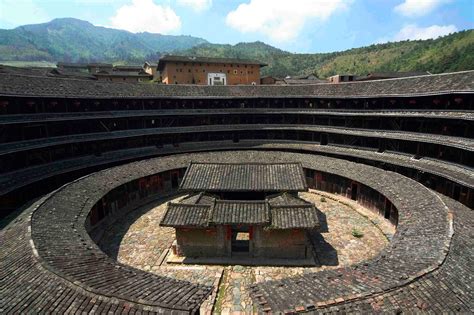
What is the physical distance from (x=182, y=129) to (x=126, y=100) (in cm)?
923

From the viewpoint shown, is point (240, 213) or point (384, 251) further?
point (240, 213)

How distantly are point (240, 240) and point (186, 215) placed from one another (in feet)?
Result: 19.8

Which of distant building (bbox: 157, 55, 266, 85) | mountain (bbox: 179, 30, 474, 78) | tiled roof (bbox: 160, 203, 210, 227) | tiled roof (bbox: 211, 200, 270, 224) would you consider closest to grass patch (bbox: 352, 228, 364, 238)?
tiled roof (bbox: 211, 200, 270, 224)

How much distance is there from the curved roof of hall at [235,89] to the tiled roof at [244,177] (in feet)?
59.7

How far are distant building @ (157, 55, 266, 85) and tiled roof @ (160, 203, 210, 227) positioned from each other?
63.0m

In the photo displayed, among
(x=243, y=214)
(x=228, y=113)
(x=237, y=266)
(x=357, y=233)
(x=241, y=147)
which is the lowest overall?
(x=237, y=266)

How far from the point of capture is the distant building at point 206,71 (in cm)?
8044

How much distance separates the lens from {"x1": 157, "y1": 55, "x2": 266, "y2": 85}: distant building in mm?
80438

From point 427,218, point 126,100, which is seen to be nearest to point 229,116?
point 126,100

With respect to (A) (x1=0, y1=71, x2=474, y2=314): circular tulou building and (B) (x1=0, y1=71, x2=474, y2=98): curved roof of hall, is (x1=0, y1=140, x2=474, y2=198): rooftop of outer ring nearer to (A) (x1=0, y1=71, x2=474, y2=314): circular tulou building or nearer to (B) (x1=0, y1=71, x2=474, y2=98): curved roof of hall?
(A) (x1=0, y1=71, x2=474, y2=314): circular tulou building

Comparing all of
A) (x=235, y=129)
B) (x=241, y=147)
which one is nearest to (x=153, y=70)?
(x=235, y=129)

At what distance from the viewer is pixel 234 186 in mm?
28531

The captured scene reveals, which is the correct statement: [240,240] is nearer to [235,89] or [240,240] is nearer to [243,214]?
[243,214]

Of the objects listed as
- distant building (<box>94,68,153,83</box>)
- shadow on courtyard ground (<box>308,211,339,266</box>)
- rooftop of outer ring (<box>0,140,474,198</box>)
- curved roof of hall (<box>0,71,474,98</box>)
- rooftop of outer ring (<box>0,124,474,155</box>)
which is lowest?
shadow on courtyard ground (<box>308,211,339,266</box>)
